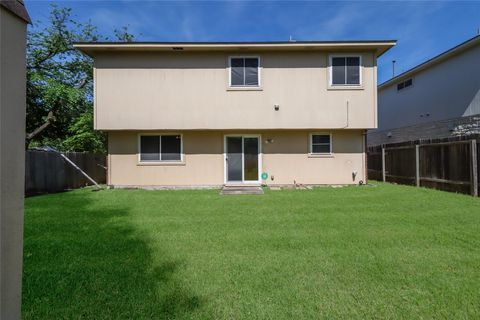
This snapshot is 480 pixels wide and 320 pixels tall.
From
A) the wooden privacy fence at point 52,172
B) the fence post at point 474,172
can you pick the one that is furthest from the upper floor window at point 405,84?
the wooden privacy fence at point 52,172

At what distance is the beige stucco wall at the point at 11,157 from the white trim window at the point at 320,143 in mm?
10688

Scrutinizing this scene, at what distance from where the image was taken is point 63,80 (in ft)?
66.4

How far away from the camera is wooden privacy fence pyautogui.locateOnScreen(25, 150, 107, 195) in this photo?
9.66 meters

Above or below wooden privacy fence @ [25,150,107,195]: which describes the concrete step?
below

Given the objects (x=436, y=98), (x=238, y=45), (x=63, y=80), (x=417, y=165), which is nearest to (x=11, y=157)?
(x=238, y=45)

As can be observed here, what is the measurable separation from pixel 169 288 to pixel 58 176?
1004 cm

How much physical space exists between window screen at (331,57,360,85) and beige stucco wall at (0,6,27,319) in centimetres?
1079

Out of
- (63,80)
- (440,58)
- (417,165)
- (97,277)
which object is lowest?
(97,277)

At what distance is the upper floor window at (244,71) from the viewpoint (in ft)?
35.9

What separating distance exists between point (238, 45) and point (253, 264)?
8.90 meters

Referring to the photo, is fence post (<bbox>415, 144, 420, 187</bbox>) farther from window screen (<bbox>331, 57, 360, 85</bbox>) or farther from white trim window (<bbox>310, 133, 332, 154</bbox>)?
window screen (<bbox>331, 57, 360, 85</bbox>)

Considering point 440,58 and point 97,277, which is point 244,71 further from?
point 440,58

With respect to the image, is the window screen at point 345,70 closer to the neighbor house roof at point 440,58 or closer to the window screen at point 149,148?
the neighbor house roof at point 440,58

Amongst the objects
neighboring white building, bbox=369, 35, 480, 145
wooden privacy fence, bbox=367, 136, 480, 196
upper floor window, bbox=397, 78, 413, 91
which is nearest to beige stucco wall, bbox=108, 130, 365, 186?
wooden privacy fence, bbox=367, 136, 480, 196
